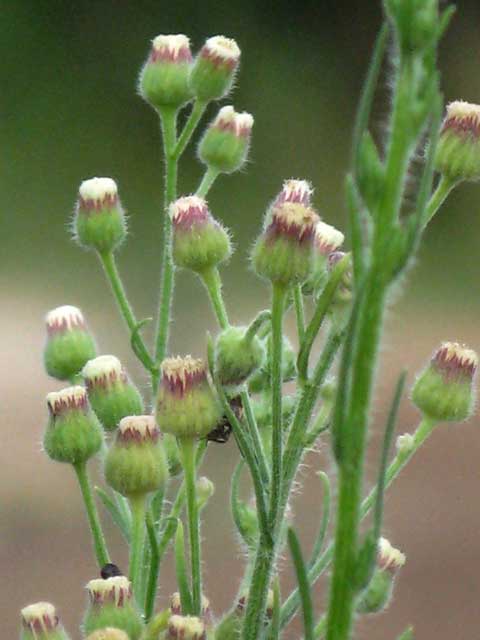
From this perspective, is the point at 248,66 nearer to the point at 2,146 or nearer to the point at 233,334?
the point at 2,146

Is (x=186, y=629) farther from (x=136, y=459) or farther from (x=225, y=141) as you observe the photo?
(x=225, y=141)

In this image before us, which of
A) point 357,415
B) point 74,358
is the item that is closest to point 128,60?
point 74,358

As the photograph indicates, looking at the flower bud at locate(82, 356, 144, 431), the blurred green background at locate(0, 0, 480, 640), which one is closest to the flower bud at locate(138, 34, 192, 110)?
the flower bud at locate(82, 356, 144, 431)

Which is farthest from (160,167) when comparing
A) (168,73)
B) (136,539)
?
(136,539)

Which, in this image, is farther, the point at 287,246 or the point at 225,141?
the point at 225,141

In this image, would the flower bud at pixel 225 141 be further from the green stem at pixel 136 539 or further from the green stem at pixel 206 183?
the green stem at pixel 136 539
